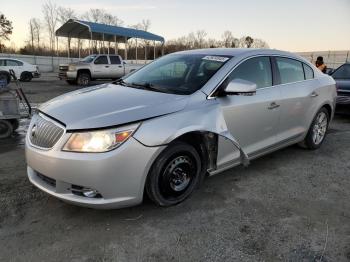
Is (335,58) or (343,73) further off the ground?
(335,58)

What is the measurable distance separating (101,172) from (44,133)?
0.74m

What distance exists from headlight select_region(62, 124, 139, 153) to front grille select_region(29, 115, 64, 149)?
17 cm

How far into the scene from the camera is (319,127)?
219 inches

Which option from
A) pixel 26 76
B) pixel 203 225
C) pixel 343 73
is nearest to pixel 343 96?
pixel 343 73

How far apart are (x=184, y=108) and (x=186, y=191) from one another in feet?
2.95

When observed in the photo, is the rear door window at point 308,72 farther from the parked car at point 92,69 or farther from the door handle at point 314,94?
the parked car at point 92,69

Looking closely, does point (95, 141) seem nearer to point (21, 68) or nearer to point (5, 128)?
point (5, 128)

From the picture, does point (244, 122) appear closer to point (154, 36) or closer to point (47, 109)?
point (47, 109)

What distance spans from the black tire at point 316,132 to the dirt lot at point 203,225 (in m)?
1.10

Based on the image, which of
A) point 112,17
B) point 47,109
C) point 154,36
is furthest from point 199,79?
point 112,17

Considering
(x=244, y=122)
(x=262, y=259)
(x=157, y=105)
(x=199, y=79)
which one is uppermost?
(x=199, y=79)

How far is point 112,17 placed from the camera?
186 feet

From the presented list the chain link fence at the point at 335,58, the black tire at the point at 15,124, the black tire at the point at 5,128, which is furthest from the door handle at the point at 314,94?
the chain link fence at the point at 335,58

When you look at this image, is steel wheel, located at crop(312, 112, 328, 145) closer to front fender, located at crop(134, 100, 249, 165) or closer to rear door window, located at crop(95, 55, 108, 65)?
front fender, located at crop(134, 100, 249, 165)
